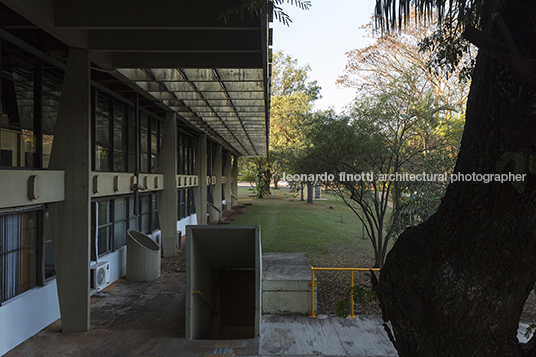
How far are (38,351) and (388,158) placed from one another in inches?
461

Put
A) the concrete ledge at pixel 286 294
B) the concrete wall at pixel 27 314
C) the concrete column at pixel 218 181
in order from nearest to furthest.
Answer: the concrete wall at pixel 27 314 → the concrete ledge at pixel 286 294 → the concrete column at pixel 218 181

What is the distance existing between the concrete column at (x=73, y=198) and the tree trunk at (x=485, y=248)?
7794mm

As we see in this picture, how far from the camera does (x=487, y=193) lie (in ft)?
6.11

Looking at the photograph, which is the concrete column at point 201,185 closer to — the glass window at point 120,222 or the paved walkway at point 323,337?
the glass window at point 120,222

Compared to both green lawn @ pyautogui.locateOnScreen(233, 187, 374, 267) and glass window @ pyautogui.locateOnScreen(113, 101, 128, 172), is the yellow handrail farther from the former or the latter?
glass window @ pyautogui.locateOnScreen(113, 101, 128, 172)

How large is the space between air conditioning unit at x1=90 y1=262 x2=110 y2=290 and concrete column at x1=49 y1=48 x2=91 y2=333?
8.04 feet

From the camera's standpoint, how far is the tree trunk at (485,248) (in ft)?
5.86

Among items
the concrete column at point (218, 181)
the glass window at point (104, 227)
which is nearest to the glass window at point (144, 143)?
the glass window at point (104, 227)

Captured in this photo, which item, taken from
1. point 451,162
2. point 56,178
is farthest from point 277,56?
point 56,178

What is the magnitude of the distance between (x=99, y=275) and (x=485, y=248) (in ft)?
36.3

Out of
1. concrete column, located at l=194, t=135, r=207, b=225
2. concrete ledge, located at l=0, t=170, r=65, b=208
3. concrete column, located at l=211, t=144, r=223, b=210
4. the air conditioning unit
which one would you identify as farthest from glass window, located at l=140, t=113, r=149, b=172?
concrete column, located at l=211, t=144, r=223, b=210

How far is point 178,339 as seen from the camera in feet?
25.3

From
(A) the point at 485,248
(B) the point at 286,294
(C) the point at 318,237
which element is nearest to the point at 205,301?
(B) the point at 286,294

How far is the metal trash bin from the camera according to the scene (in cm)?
1204
